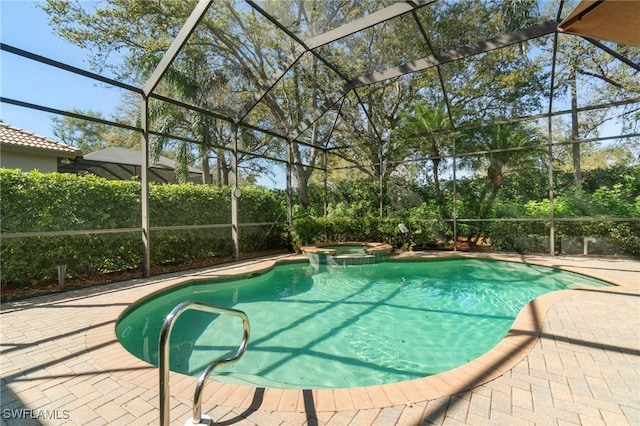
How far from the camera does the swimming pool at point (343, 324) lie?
3.20 metres

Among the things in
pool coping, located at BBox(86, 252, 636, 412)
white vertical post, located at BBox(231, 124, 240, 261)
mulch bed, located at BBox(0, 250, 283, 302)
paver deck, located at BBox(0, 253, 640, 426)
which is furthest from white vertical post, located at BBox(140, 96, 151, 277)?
pool coping, located at BBox(86, 252, 636, 412)

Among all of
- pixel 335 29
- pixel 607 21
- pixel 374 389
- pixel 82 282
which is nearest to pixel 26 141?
pixel 82 282

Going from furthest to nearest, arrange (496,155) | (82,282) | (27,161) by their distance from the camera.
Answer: (496,155) → (27,161) → (82,282)

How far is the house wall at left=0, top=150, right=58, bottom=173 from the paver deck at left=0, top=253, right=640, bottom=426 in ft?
24.7

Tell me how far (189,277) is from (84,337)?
9.62ft

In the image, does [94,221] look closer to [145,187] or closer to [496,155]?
[145,187]

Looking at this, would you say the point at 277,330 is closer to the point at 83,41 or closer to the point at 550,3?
the point at 83,41

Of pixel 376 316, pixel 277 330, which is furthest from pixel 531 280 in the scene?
pixel 277 330

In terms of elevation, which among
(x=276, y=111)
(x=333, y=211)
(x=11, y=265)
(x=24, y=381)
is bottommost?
(x=24, y=381)

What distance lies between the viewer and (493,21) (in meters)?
10.8

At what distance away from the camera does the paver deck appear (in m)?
1.92

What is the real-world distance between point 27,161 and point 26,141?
2.05 feet

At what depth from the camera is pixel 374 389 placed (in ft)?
7.27

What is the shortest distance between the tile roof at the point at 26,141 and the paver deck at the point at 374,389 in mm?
7278
